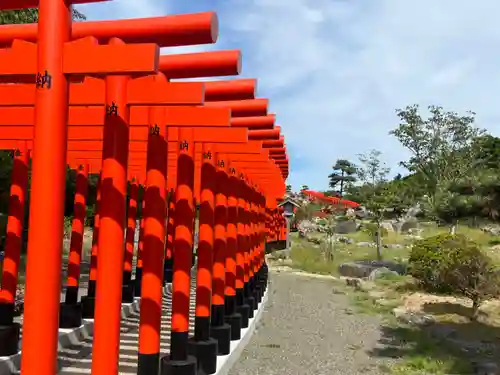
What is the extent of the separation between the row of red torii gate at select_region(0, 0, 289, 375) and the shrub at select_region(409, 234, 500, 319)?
6371 mm

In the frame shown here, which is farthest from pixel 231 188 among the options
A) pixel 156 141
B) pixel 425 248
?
pixel 425 248

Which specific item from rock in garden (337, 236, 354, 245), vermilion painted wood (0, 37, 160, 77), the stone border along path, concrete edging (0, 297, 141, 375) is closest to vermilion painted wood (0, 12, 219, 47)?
A: vermilion painted wood (0, 37, 160, 77)

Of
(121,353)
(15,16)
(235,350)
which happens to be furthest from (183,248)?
(15,16)

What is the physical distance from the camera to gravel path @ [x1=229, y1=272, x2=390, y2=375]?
727 centimetres

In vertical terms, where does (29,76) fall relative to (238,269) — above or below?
above

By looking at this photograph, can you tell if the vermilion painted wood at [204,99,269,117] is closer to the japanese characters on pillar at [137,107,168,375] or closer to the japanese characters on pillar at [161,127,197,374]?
the japanese characters on pillar at [161,127,197,374]

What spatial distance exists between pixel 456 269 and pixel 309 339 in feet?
17.1

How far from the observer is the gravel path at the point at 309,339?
7270 mm

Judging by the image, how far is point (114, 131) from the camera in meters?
3.35

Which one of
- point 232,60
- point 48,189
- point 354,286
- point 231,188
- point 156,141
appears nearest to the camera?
point 48,189

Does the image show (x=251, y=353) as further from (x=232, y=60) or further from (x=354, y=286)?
(x=354, y=286)

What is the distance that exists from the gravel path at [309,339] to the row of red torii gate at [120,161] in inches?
25.2

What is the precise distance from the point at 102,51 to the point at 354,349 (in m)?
7.37

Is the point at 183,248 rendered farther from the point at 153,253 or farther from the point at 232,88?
the point at 232,88
